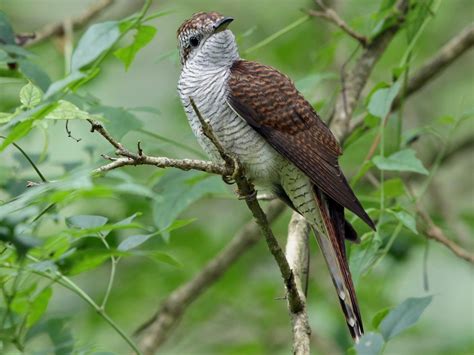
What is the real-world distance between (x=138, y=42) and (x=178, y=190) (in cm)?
66

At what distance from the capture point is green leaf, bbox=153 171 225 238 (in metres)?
3.31

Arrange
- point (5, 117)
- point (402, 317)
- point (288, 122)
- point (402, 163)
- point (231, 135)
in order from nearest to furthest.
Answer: point (402, 317) < point (5, 117) < point (402, 163) < point (231, 135) < point (288, 122)

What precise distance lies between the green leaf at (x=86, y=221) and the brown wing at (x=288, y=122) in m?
1.21

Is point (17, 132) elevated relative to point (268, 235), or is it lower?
elevated

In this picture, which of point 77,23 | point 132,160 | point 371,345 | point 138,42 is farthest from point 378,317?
point 77,23

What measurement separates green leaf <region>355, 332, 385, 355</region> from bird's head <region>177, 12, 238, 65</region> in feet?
5.84

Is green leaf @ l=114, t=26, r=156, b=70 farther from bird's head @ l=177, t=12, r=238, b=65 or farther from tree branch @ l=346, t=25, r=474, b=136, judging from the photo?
tree branch @ l=346, t=25, r=474, b=136

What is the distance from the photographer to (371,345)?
197 centimetres

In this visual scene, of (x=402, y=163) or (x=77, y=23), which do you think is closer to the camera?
(x=402, y=163)

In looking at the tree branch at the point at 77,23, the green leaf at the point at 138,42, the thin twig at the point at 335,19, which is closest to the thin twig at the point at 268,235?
the green leaf at the point at 138,42

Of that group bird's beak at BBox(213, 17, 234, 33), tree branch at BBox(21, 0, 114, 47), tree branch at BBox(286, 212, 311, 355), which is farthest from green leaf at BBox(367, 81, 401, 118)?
tree branch at BBox(21, 0, 114, 47)

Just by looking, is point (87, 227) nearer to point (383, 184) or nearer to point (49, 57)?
point (383, 184)

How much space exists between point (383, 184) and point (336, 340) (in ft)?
4.50

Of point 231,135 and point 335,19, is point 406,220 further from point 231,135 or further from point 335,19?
point 335,19
